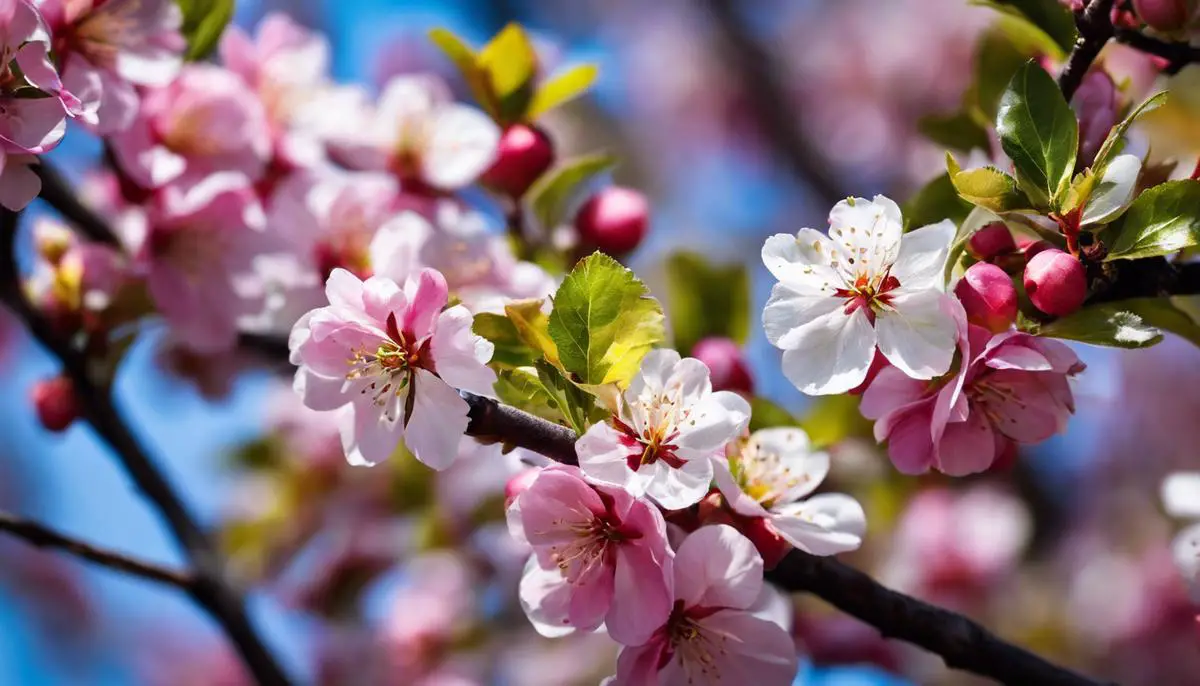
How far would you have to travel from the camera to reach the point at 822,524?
105 centimetres

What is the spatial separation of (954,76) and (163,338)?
3.19 metres

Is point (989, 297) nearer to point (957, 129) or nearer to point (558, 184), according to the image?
point (957, 129)

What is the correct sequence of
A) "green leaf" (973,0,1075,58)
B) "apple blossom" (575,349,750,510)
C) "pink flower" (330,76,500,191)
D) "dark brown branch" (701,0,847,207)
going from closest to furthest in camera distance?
"apple blossom" (575,349,750,510) → "green leaf" (973,0,1075,58) → "pink flower" (330,76,500,191) → "dark brown branch" (701,0,847,207)

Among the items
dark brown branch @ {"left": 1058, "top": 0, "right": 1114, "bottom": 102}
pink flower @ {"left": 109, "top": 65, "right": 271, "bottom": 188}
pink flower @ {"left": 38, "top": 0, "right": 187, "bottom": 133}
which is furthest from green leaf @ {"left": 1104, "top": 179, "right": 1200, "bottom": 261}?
pink flower @ {"left": 109, "top": 65, "right": 271, "bottom": 188}

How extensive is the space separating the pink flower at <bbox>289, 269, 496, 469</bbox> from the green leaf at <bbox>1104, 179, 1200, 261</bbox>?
545 mm

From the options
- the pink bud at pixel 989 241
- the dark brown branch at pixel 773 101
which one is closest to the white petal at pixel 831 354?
the pink bud at pixel 989 241

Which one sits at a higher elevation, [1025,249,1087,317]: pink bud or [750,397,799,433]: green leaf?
[1025,249,1087,317]: pink bud

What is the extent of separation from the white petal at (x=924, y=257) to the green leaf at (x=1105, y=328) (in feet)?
0.33

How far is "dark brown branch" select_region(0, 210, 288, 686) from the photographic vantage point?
1473mm

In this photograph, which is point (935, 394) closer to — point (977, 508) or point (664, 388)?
point (664, 388)

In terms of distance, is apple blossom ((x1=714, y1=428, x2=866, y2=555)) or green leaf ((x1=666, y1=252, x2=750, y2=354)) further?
green leaf ((x1=666, y1=252, x2=750, y2=354))

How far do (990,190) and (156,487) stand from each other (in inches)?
49.1

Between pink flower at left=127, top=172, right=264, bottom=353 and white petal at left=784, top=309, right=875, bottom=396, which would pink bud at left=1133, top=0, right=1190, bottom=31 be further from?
pink flower at left=127, top=172, right=264, bottom=353

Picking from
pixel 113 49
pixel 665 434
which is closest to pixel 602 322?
pixel 665 434
